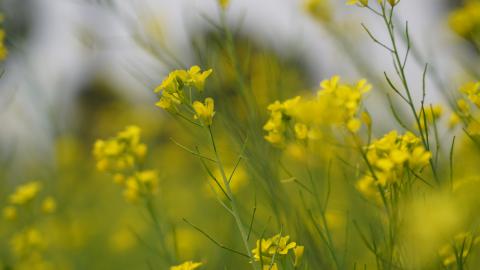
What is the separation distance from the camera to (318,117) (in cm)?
99

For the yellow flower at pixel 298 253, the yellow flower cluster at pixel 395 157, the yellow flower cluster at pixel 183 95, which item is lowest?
the yellow flower at pixel 298 253

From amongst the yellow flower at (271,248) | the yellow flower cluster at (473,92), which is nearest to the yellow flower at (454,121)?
the yellow flower cluster at (473,92)

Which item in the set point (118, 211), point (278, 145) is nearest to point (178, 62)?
point (278, 145)

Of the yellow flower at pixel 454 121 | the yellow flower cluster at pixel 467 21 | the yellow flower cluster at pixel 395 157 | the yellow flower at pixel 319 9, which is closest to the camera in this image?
the yellow flower cluster at pixel 395 157

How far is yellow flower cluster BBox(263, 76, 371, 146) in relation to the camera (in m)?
0.99

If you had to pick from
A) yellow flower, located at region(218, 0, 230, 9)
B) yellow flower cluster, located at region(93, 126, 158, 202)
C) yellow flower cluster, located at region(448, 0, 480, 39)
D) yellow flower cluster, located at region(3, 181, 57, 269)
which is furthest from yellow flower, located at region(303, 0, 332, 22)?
yellow flower cluster, located at region(3, 181, 57, 269)

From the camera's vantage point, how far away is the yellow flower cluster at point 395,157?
38.5 inches

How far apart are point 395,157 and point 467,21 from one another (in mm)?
1070

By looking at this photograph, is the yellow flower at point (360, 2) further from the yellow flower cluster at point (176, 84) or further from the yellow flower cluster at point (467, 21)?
the yellow flower cluster at point (467, 21)

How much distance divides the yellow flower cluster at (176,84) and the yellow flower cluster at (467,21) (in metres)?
1.03

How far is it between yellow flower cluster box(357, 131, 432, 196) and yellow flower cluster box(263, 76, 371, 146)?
7 centimetres

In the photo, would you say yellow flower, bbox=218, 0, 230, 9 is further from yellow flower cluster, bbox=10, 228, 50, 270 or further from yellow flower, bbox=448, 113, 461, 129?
yellow flower cluster, bbox=10, 228, 50, 270

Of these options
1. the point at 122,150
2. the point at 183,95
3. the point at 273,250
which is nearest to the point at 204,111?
the point at 183,95

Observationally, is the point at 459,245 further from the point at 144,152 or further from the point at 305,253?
the point at 144,152
